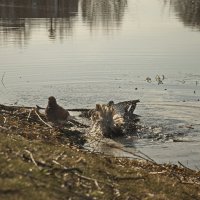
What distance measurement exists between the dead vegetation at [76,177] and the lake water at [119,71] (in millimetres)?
3721

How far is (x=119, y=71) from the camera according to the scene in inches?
1067

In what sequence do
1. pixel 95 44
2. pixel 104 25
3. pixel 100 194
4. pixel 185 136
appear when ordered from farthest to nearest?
pixel 104 25 → pixel 95 44 → pixel 185 136 → pixel 100 194

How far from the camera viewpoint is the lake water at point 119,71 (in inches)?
652

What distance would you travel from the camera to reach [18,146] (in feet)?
30.9

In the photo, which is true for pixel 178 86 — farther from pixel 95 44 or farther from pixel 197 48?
pixel 95 44

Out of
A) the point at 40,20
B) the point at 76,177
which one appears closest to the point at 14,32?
the point at 40,20

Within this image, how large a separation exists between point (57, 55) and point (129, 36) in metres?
9.76

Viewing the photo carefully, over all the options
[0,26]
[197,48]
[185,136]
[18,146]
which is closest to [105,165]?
[18,146]

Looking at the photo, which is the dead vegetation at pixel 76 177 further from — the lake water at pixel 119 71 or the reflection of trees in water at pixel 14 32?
the reflection of trees in water at pixel 14 32

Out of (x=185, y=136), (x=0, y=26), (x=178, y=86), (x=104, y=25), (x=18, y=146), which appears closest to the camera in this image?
(x=18, y=146)

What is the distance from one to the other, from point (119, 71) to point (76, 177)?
19.1 m

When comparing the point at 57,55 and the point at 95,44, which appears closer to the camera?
the point at 57,55

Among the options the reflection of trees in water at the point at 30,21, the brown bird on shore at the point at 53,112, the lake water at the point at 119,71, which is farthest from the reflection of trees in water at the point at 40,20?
the brown bird on shore at the point at 53,112

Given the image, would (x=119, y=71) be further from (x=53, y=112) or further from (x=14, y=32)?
(x=14, y=32)
